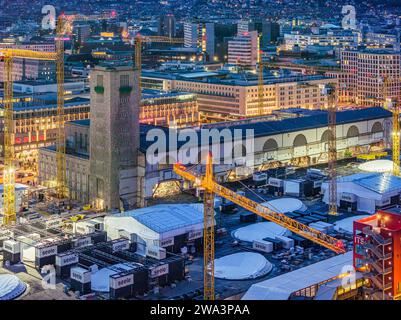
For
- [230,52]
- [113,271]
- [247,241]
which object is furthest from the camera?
[230,52]

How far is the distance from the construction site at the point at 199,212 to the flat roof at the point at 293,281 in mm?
46

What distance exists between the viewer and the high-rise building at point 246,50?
72688 mm

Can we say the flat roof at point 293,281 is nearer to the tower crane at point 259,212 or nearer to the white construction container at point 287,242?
the tower crane at point 259,212

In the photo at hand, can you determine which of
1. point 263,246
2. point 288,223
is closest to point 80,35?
point 288,223

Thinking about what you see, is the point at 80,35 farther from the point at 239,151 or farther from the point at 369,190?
the point at 369,190

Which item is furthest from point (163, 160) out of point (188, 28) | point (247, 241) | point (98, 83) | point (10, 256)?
point (188, 28)

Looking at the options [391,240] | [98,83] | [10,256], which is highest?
[98,83]

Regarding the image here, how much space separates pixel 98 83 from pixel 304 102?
85.2ft

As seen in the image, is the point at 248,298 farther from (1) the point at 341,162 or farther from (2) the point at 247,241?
(1) the point at 341,162

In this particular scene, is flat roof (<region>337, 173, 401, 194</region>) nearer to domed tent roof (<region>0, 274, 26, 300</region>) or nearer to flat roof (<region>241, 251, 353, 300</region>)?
flat roof (<region>241, 251, 353, 300</region>)

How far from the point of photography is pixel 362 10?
131 m

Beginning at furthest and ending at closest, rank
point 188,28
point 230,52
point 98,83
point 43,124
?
point 188,28 < point 230,52 < point 43,124 < point 98,83

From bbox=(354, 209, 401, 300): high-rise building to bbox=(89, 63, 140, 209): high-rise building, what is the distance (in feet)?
43.0

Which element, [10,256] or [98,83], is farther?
[98,83]
